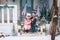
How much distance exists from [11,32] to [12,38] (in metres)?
0.04

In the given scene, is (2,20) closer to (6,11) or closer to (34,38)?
(6,11)

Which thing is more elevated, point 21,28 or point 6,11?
point 6,11

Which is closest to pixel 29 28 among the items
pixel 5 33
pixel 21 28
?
pixel 21 28

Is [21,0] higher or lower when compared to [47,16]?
higher

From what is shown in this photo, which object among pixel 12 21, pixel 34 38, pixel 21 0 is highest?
pixel 21 0

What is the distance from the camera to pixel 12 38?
145cm

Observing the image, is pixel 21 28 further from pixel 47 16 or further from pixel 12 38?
pixel 47 16

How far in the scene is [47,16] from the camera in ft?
4.76

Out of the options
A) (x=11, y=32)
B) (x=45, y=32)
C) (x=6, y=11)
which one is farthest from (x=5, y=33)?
(x=45, y=32)

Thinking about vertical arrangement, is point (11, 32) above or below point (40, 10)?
below

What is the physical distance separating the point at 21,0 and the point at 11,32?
23cm

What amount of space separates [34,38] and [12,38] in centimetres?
15

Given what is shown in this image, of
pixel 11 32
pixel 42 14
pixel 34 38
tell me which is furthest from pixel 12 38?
pixel 42 14

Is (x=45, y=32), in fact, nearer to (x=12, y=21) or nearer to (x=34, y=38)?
(x=34, y=38)
